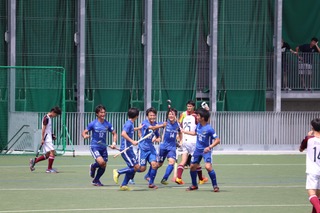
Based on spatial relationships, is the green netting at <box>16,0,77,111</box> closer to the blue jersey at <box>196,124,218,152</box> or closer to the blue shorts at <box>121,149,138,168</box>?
the blue shorts at <box>121,149,138,168</box>

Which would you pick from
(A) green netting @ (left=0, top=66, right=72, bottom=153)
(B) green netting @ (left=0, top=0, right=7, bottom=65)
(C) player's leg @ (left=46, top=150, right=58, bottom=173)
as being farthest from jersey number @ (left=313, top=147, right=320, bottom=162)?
(B) green netting @ (left=0, top=0, right=7, bottom=65)

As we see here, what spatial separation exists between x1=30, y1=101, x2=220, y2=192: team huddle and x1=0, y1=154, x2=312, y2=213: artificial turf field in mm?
365

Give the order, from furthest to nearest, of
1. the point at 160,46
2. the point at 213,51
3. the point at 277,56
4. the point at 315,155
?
the point at 277,56, the point at 213,51, the point at 160,46, the point at 315,155

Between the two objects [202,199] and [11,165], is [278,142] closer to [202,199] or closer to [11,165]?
[11,165]

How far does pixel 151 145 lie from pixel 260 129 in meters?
19.3

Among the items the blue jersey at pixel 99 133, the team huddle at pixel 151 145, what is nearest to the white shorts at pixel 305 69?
the team huddle at pixel 151 145

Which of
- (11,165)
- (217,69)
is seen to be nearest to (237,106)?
(217,69)

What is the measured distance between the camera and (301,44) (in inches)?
1678

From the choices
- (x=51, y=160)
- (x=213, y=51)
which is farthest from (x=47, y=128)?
(x=213, y=51)

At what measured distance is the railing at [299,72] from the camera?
137 feet

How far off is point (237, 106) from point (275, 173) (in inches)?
598

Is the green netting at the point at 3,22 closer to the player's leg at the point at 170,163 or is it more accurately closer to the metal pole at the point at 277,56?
the metal pole at the point at 277,56

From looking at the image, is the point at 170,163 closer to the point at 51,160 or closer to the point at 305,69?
the point at 51,160

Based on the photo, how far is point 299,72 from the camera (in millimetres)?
41906
